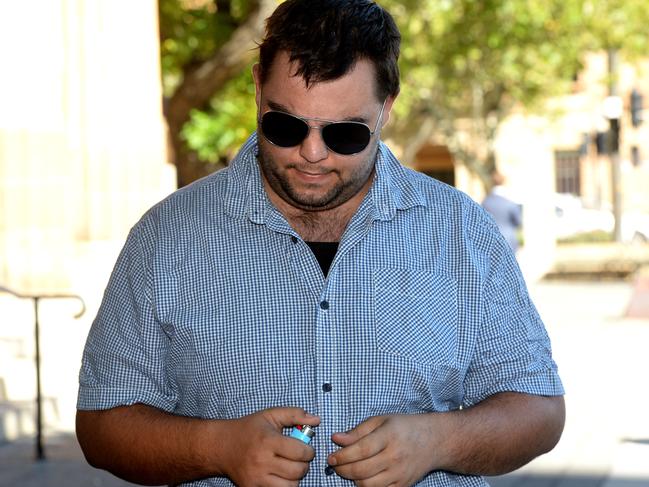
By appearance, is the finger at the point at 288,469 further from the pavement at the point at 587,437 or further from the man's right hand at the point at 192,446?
the pavement at the point at 587,437

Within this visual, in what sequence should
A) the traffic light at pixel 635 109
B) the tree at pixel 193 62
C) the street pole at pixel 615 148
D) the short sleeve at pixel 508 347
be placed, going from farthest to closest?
the traffic light at pixel 635 109 → the street pole at pixel 615 148 → the tree at pixel 193 62 → the short sleeve at pixel 508 347

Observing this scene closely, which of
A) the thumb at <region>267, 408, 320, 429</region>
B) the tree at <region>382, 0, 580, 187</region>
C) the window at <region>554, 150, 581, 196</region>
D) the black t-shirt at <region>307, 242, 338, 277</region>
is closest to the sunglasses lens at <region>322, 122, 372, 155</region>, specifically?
the black t-shirt at <region>307, 242, 338, 277</region>

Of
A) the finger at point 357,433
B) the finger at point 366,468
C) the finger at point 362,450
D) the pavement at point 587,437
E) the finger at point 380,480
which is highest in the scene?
the finger at point 357,433

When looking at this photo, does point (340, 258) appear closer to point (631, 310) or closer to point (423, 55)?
point (631, 310)

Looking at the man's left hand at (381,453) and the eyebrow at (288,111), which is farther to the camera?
the eyebrow at (288,111)

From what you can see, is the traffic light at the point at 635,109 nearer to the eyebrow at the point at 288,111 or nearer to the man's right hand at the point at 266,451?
the eyebrow at the point at 288,111

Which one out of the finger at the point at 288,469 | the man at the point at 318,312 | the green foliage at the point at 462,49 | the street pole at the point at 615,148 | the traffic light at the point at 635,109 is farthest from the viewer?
the traffic light at the point at 635,109

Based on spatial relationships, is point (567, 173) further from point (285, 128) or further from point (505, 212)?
point (285, 128)

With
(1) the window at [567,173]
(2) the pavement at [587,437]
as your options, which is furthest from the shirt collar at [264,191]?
(1) the window at [567,173]

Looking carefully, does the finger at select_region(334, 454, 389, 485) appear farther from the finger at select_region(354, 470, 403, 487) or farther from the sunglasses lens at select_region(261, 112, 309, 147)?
the sunglasses lens at select_region(261, 112, 309, 147)

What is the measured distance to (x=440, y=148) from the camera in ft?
177

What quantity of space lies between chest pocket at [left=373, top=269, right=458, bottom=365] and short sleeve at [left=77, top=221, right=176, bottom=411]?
1.50ft

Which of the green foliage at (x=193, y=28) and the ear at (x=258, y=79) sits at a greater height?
the green foliage at (x=193, y=28)

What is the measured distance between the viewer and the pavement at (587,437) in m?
8.62
